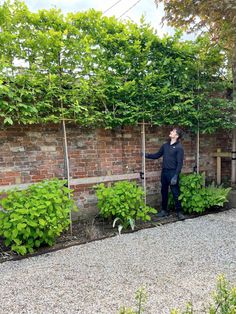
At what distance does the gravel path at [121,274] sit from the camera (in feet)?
7.09

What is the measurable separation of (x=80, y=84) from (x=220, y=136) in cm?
374

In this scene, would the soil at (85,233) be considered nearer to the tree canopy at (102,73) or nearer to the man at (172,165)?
the man at (172,165)

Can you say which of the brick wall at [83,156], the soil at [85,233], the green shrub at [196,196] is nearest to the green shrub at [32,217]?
the soil at [85,233]

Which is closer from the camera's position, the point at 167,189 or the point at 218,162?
the point at 167,189

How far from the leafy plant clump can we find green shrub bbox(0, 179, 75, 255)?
2.46 ft

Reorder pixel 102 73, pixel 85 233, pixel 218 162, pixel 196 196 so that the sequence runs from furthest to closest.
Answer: pixel 218 162, pixel 196 196, pixel 102 73, pixel 85 233

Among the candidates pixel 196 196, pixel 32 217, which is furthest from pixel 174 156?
pixel 32 217

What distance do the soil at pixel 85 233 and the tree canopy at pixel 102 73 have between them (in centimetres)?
162

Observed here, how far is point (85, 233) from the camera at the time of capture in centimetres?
384

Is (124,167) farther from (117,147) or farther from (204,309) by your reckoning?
(204,309)

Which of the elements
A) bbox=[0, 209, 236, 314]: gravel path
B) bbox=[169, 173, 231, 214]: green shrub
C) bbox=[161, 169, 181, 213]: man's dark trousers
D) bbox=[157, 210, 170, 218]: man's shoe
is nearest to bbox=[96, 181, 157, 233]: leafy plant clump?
bbox=[0, 209, 236, 314]: gravel path

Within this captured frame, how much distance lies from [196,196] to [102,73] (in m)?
2.69

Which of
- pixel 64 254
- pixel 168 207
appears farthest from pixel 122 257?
pixel 168 207

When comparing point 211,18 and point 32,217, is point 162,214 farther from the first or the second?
point 211,18
